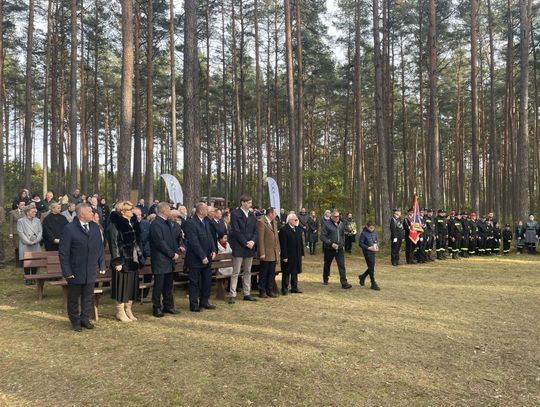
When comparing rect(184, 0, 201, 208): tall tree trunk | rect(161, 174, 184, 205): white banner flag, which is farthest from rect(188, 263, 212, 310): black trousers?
rect(161, 174, 184, 205): white banner flag

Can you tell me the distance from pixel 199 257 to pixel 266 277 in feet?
6.84

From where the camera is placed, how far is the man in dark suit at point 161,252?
7.14m

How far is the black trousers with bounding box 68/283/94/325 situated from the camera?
637cm

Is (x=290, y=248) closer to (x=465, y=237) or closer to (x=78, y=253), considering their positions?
(x=78, y=253)

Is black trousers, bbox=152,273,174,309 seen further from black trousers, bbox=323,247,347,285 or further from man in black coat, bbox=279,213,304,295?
black trousers, bbox=323,247,347,285

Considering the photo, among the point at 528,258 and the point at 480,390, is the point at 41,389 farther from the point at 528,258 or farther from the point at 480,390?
the point at 528,258

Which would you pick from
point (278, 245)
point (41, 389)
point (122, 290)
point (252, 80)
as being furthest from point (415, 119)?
point (41, 389)

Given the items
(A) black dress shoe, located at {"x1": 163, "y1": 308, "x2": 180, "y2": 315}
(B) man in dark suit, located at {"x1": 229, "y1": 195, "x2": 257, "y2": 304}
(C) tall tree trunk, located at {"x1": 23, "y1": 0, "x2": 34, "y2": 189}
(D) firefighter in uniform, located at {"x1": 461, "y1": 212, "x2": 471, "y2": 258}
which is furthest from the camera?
(C) tall tree trunk, located at {"x1": 23, "y1": 0, "x2": 34, "y2": 189}

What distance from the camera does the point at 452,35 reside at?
79.4 feet

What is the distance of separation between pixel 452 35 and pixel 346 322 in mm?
22654

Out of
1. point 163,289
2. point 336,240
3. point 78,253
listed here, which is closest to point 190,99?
point 336,240

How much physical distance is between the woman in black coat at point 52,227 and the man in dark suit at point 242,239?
443 cm

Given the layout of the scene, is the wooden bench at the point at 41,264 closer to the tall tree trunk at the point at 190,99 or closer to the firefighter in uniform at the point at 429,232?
the tall tree trunk at the point at 190,99

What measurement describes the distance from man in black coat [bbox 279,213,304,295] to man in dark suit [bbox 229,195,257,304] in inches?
39.2
